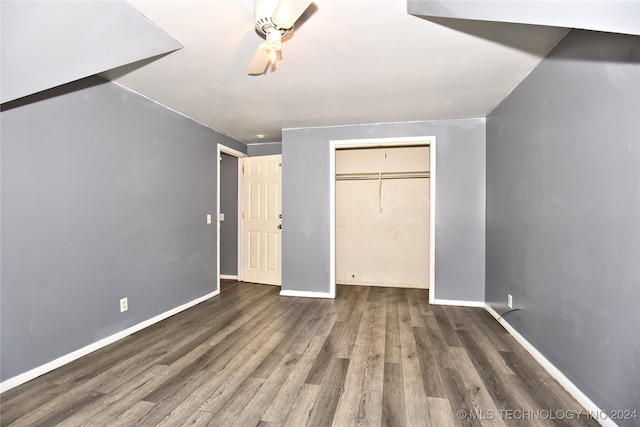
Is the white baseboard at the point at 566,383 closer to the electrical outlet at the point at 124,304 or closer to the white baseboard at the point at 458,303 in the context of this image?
the white baseboard at the point at 458,303

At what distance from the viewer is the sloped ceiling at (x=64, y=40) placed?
1493mm

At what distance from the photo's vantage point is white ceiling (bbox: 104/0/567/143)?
1806 millimetres

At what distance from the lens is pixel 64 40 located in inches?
65.6

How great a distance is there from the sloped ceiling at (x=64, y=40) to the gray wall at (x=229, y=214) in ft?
10.8

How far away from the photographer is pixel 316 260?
13.8 ft

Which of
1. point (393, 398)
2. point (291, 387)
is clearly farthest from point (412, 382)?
point (291, 387)

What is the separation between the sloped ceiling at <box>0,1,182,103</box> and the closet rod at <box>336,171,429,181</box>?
346 centimetres

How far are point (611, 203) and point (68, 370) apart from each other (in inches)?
146

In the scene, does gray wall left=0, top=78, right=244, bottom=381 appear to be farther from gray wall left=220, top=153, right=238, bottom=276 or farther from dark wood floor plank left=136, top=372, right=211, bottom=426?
gray wall left=220, top=153, right=238, bottom=276

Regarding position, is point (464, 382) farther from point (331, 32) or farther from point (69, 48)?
point (69, 48)

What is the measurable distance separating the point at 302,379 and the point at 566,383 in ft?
5.78

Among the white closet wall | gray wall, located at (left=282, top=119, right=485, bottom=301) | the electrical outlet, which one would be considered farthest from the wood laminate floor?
the white closet wall

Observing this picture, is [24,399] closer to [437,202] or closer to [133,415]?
[133,415]

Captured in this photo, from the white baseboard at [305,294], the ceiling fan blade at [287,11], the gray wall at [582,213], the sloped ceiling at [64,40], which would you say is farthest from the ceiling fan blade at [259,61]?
the white baseboard at [305,294]
